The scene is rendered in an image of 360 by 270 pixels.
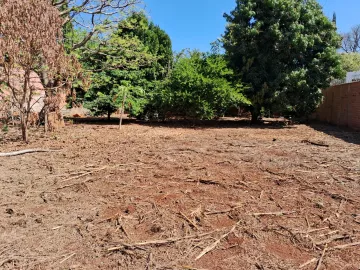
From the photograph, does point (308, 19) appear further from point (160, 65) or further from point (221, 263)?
point (221, 263)

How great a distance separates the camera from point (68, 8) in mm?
8109

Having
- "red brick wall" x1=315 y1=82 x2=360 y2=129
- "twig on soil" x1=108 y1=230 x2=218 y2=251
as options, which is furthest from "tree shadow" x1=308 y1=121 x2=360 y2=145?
"twig on soil" x1=108 y1=230 x2=218 y2=251

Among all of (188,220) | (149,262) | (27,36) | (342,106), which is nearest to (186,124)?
(342,106)

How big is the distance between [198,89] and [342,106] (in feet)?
Result: 17.5

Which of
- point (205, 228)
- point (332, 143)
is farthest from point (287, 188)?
point (332, 143)

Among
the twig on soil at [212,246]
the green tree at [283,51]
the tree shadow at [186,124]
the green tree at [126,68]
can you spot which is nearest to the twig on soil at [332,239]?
the twig on soil at [212,246]

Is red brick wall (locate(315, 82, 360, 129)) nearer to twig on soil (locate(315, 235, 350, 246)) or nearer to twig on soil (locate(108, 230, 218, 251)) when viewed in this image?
twig on soil (locate(315, 235, 350, 246))

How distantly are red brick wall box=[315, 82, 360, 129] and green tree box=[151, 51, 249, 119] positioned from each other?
139 inches

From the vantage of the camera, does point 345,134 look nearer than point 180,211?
No

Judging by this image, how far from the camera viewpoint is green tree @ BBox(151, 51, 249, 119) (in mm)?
8719

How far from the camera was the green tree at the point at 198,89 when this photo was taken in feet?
28.6

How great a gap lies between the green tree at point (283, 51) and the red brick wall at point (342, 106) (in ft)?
2.40

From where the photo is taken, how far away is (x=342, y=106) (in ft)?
32.3

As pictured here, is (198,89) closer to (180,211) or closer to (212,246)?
(180,211)
